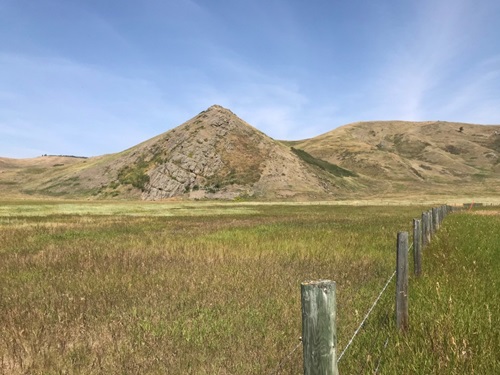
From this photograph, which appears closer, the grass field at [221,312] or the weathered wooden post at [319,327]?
the weathered wooden post at [319,327]

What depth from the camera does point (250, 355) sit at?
538cm

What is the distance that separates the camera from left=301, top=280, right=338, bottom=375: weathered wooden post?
2.94 metres

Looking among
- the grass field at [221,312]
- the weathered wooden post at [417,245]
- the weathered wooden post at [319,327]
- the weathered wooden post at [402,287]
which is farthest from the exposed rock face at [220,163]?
the weathered wooden post at [319,327]

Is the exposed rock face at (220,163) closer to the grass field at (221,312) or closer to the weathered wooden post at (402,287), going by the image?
the grass field at (221,312)

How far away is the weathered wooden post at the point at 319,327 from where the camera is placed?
294 cm

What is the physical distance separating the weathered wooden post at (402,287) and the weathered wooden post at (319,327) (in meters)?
3.18

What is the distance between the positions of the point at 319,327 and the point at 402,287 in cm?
335

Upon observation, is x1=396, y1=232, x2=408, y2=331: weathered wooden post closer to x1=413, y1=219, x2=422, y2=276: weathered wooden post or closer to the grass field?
the grass field

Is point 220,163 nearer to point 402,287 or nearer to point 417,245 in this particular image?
point 417,245

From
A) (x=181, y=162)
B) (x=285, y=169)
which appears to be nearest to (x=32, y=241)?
(x=181, y=162)

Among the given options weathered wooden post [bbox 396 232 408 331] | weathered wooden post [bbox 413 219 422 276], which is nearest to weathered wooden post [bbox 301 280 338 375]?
weathered wooden post [bbox 396 232 408 331]

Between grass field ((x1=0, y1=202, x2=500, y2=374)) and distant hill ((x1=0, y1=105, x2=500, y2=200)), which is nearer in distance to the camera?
grass field ((x1=0, y1=202, x2=500, y2=374))

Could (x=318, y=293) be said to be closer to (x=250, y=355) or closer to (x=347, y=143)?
(x=250, y=355)

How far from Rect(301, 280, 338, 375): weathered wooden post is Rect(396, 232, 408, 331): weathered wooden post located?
3.18 metres
